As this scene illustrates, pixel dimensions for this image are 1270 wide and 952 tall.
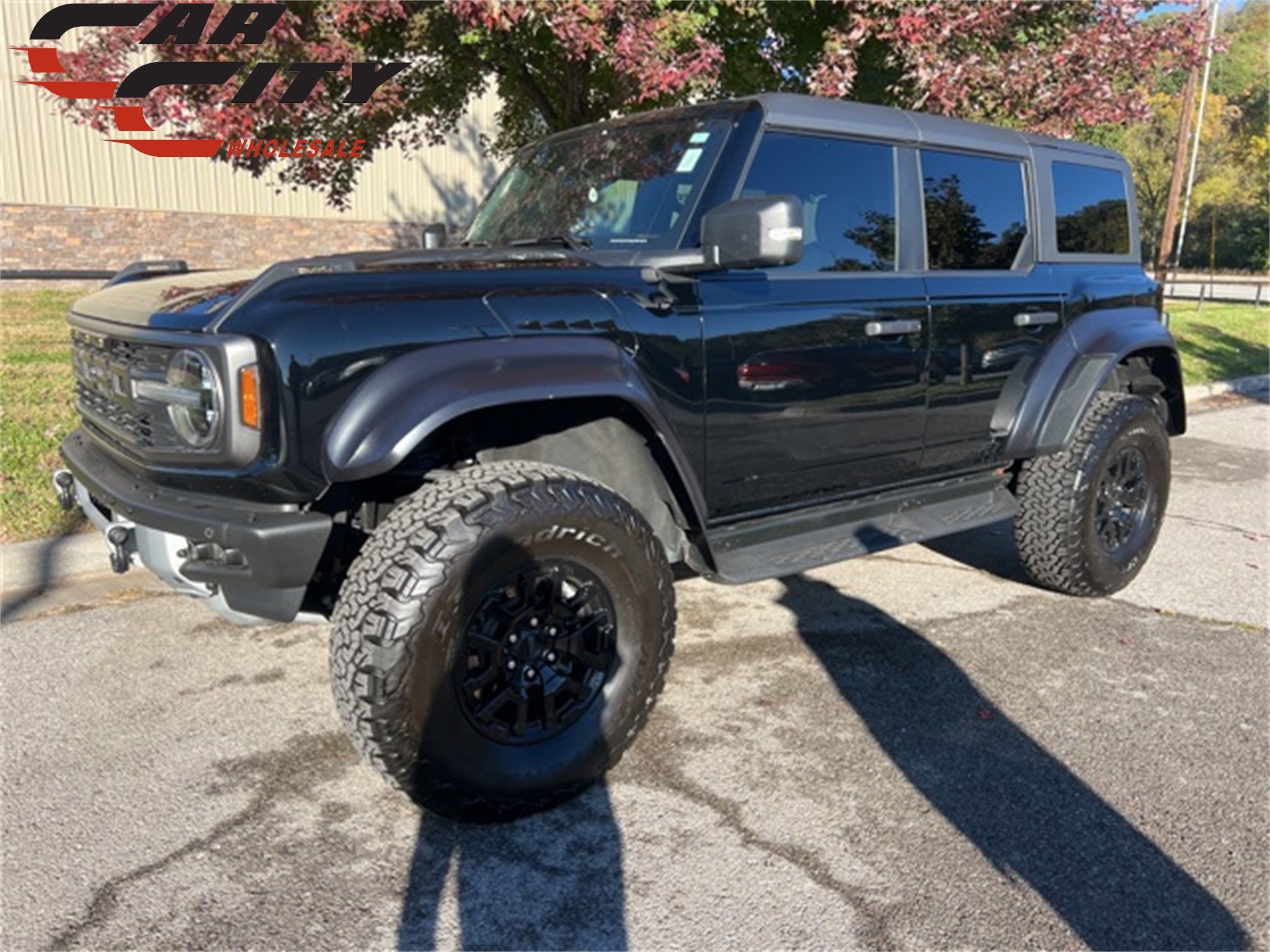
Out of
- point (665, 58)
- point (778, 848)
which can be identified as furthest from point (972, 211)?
point (778, 848)

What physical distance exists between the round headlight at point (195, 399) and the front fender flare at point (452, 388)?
0.30 meters

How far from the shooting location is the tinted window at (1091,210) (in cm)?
466

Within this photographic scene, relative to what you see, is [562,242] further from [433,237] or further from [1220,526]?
[1220,526]

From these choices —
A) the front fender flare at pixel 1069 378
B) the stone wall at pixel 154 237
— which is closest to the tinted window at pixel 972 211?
the front fender flare at pixel 1069 378

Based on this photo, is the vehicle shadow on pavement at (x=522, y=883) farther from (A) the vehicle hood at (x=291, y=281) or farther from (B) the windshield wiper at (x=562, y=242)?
(B) the windshield wiper at (x=562, y=242)

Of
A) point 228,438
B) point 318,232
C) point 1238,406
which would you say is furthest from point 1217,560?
point 318,232

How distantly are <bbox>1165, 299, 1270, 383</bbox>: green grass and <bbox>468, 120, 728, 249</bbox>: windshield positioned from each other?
25.0 feet

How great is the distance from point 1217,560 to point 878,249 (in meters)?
2.92

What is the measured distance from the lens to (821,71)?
600cm

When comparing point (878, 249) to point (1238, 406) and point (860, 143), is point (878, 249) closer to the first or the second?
point (860, 143)

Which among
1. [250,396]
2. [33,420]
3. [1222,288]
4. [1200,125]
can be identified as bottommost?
[33,420]

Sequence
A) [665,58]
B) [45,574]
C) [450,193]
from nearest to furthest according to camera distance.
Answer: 1. [45,574]
2. [665,58]
3. [450,193]

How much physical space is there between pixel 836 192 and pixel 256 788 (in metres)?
2.74

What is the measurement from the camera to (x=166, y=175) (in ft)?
55.3
